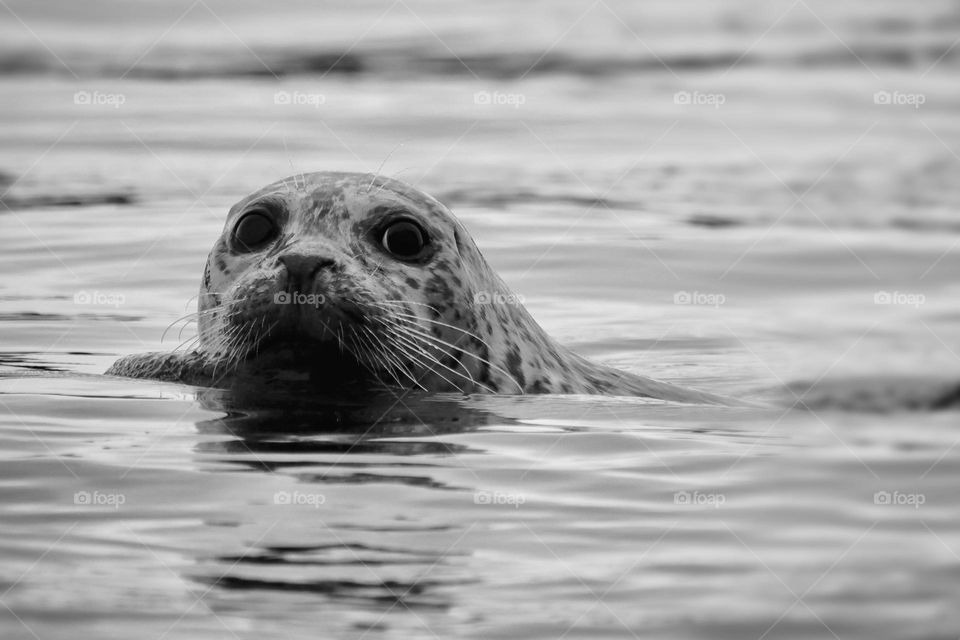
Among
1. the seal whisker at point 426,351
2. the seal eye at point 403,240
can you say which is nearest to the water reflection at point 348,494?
the seal whisker at point 426,351

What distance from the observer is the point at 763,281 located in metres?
12.4

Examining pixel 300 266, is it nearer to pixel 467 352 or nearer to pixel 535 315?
pixel 467 352

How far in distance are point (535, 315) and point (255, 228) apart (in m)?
3.84

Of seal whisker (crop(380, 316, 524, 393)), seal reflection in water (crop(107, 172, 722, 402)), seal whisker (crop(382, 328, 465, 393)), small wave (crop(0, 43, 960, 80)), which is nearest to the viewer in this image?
seal reflection in water (crop(107, 172, 722, 402))

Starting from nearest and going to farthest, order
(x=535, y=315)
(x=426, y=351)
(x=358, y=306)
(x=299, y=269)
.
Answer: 1. (x=299, y=269)
2. (x=358, y=306)
3. (x=426, y=351)
4. (x=535, y=315)

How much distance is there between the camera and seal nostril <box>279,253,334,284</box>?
21.6 feet

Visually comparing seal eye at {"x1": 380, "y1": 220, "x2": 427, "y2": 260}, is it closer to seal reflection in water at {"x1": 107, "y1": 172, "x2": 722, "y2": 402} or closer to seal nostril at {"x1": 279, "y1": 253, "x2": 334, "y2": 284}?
seal reflection in water at {"x1": 107, "y1": 172, "x2": 722, "y2": 402}

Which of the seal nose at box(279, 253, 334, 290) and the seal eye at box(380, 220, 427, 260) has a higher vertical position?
the seal eye at box(380, 220, 427, 260)

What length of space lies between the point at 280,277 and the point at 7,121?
1276cm

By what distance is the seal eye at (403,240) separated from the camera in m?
7.42

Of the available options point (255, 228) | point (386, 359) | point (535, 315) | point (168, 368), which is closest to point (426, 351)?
point (386, 359)

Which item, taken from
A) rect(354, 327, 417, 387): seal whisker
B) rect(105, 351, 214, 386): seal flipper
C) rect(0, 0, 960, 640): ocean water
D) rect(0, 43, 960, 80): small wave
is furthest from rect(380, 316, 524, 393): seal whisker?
rect(0, 43, 960, 80): small wave

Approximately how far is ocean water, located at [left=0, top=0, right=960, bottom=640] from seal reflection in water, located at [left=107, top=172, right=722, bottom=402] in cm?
21

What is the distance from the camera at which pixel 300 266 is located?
660cm
